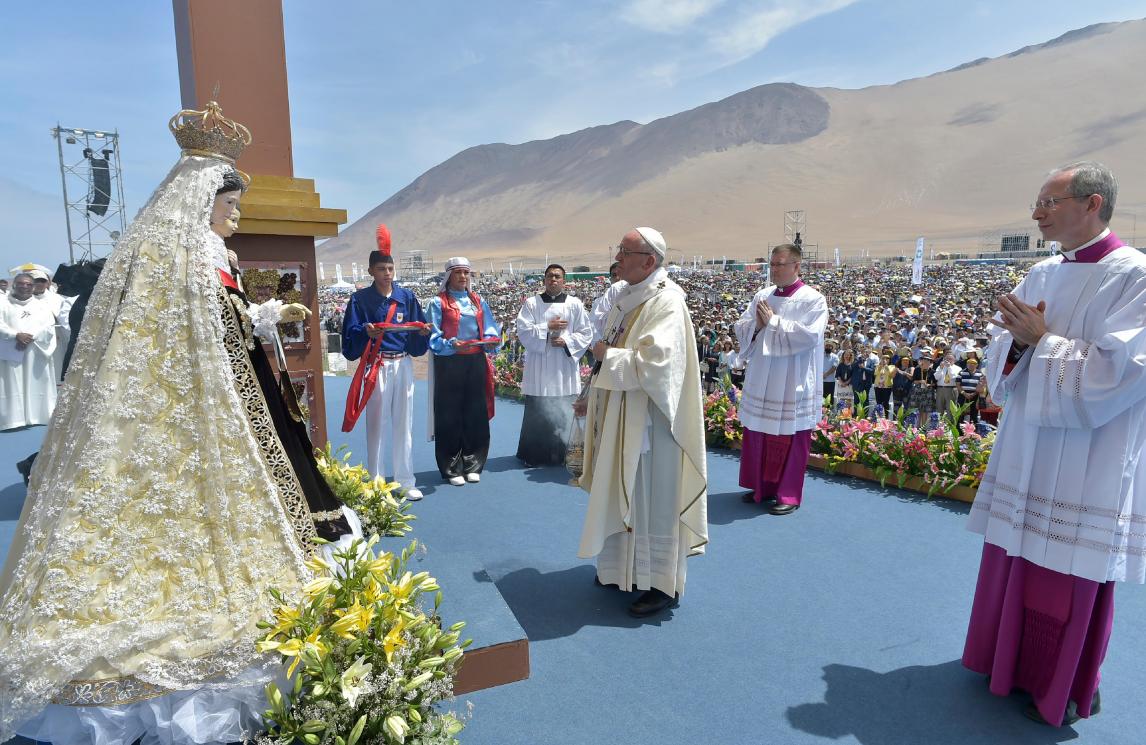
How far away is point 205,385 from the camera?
2533 millimetres

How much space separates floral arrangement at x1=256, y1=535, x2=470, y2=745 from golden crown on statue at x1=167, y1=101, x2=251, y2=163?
1756 mm

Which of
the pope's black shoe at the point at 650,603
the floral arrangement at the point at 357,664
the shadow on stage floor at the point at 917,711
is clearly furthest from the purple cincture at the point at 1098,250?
the floral arrangement at the point at 357,664

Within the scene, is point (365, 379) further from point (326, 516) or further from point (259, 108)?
point (326, 516)

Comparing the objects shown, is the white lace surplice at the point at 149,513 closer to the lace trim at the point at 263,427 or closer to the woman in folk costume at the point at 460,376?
the lace trim at the point at 263,427

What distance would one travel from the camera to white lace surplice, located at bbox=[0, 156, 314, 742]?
2.25 meters

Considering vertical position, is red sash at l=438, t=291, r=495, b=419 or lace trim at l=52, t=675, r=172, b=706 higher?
red sash at l=438, t=291, r=495, b=419

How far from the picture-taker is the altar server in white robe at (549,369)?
7.03 m

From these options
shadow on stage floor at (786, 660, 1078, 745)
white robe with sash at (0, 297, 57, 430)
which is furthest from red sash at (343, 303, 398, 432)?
white robe with sash at (0, 297, 57, 430)

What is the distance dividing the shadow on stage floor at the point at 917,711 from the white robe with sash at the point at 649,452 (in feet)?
3.17

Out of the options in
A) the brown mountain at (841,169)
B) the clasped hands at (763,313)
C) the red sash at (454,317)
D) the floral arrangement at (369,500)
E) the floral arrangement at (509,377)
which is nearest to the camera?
the floral arrangement at (369,500)

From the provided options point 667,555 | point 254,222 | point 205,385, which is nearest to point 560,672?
point 667,555

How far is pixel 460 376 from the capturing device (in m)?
6.43

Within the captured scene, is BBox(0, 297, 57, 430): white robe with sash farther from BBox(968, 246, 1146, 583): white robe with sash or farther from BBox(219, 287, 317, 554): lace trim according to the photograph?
BBox(968, 246, 1146, 583): white robe with sash

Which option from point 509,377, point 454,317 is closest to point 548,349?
point 454,317
